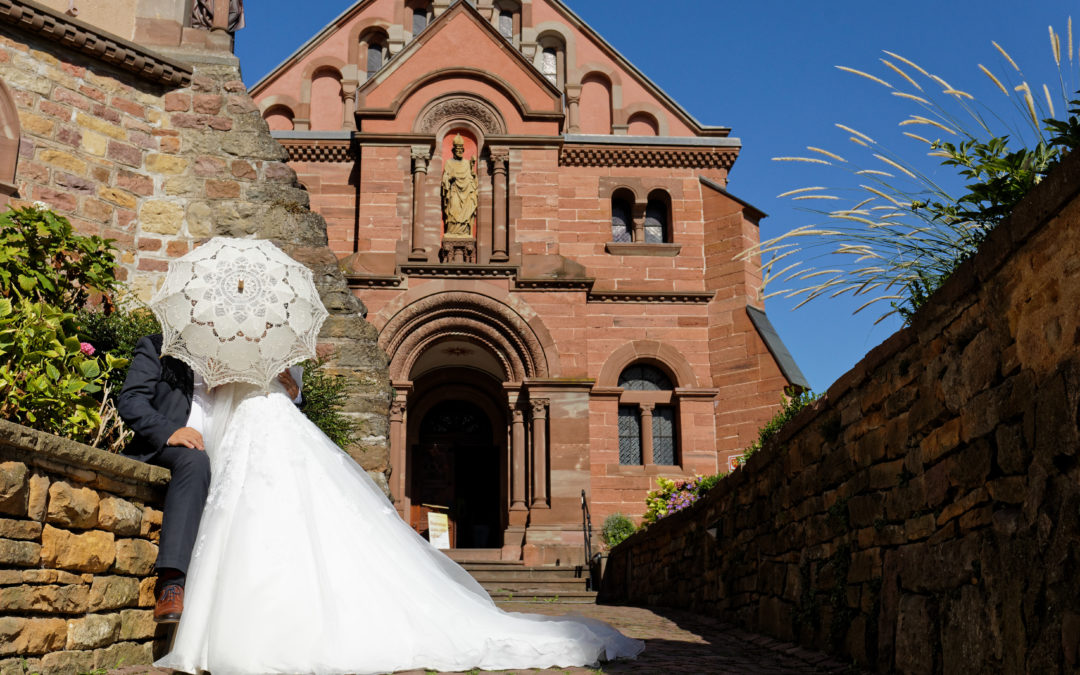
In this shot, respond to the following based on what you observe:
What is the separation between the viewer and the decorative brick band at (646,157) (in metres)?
21.2

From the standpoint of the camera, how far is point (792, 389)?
1073cm

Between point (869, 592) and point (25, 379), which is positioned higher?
point (25, 379)

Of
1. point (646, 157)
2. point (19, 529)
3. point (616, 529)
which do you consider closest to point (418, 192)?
point (646, 157)

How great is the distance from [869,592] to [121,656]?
3.72 m

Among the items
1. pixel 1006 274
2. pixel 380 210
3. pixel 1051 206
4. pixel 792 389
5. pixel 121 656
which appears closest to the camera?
pixel 1051 206

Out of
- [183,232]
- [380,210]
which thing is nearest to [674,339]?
[380,210]

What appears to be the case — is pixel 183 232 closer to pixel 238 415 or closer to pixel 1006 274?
pixel 238 415

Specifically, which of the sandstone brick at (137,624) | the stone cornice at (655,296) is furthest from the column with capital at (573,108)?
the sandstone brick at (137,624)

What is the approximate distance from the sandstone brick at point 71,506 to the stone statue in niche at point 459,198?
595 inches

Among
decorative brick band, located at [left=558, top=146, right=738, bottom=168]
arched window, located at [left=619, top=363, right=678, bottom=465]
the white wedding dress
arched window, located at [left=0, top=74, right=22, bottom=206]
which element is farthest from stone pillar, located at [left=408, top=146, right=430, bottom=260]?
the white wedding dress

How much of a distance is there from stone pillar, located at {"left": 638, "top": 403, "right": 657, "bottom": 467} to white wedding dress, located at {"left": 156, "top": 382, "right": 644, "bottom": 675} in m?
14.3

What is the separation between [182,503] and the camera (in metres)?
4.68

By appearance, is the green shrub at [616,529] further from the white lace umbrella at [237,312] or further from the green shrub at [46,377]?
the green shrub at [46,377]

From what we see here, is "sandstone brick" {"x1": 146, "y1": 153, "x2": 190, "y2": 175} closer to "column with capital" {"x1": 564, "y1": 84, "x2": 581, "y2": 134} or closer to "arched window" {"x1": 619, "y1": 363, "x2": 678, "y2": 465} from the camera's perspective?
"arched window" {"x1": 619, "y1": 363, "x2": 678, "y2": 465}
